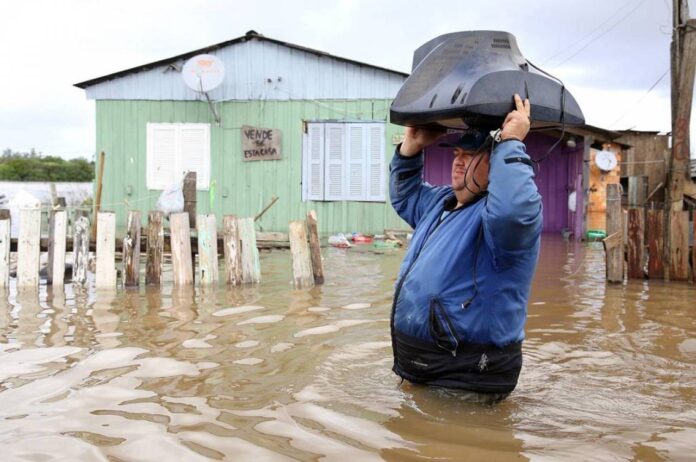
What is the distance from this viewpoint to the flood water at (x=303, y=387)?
3223 millimetres

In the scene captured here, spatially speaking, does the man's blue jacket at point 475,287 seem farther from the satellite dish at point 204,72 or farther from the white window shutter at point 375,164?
the satellite dish at point 204,72

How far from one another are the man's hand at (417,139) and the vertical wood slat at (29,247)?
5.86 meters

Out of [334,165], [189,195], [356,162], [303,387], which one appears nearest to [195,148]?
[334,165]

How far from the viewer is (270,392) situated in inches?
161

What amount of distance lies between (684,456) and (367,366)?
2160 millimetres

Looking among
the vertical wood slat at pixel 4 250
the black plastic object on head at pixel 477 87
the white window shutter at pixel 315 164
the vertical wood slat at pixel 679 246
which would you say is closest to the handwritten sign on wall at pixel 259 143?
the white window shutter at pixel 315 164

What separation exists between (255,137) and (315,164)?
1.66m

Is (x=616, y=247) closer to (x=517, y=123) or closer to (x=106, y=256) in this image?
(x=106, y=256)

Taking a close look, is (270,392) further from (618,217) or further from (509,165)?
(618,217)

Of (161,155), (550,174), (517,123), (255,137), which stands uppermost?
(255,137)

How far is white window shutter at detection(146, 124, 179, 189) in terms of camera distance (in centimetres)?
1742

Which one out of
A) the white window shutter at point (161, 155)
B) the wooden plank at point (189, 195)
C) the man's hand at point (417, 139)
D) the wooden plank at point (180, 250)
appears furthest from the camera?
the white window shutter at point (161, 155)

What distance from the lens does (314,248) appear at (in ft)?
29.3

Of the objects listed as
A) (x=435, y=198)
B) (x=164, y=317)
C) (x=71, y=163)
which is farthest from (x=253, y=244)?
(x=71, y=163)
